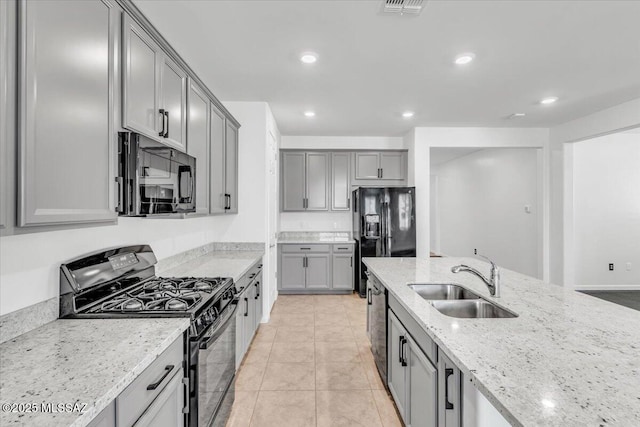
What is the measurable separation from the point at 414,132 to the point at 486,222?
3.05 metres

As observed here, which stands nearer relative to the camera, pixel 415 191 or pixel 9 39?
pixel 9 39

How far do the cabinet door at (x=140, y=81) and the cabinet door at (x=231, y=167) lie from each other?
1.47 meters

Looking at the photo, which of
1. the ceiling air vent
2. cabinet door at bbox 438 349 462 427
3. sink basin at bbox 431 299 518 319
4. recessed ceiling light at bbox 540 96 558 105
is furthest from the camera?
recessed ceiling light at bbox 540 96 558 105

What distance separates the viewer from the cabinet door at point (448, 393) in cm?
124

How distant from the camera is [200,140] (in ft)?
8.54

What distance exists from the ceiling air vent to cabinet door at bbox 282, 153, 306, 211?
3522 millimetres

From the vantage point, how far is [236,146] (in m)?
3.70

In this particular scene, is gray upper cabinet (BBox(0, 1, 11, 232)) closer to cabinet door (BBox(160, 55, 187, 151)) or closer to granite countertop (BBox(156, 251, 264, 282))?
cabinet door (BBox(160, 55, 187, 151))

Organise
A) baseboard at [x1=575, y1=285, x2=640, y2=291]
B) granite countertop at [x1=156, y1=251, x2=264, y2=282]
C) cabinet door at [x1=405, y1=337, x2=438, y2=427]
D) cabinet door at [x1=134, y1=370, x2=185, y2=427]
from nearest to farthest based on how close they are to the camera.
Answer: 1. cabinet door at [x1=134, y1=370, x2=185, y2=427]
2. cabinet door at [x1=405, y1=337, x2=438, y2=427]
3. granite countertop at [x1=156, y1=251, x2=264, y2=282]
4. baseboard at [x1=575, y1=285, x2=640, y2=291]

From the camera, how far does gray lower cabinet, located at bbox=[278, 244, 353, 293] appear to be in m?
5.11

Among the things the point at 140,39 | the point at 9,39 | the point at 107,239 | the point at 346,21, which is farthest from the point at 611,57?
the point at 107,239

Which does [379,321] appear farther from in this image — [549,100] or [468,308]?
[549,100]

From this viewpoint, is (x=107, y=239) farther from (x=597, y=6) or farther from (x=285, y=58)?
(x=597, y=6)

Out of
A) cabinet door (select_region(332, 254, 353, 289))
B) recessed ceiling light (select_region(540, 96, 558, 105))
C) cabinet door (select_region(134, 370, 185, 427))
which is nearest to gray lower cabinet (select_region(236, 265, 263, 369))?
cabinet door (select_region(134, 370, 185, 427))
